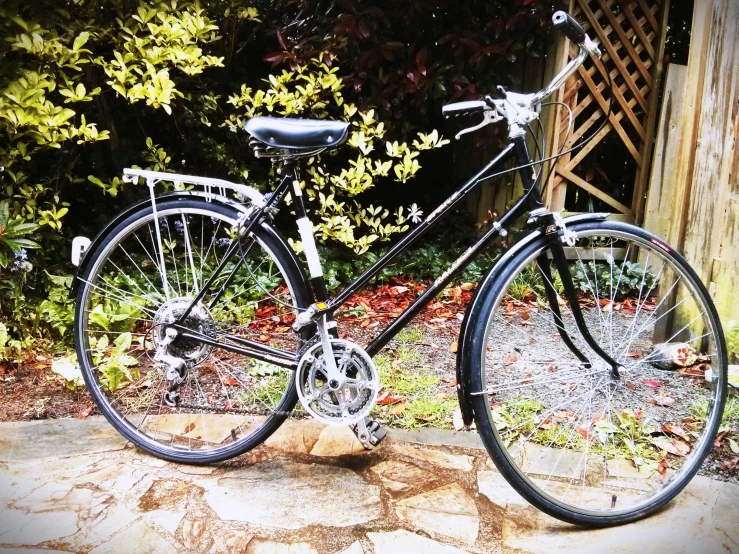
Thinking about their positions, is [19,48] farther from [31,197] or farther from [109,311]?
[109,311]

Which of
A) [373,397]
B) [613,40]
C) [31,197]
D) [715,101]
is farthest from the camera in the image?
[613,40]

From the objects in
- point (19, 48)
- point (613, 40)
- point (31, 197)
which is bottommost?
point (31, 197)

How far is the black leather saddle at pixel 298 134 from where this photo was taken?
1.90 m

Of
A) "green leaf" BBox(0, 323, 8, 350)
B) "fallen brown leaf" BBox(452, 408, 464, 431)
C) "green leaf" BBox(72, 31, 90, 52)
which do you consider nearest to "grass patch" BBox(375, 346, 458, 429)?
"fallen brown leaf" BBox(452, 408, 464, 431)

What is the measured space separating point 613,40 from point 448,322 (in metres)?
2.12

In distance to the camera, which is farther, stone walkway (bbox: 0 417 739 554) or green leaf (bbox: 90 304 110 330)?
green leaf (bbox: 90 304 110 330)

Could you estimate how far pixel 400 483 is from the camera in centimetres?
208

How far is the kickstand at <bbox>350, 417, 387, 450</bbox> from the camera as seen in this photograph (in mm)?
2148

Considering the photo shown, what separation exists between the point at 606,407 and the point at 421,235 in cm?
109

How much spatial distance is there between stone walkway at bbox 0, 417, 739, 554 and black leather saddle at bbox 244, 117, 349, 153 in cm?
116

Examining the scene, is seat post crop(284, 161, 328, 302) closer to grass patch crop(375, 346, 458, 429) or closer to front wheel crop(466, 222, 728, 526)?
front wheel crop(466, 222, 728, 526)

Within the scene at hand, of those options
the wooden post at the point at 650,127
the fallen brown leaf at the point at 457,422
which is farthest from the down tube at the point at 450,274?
the wooden post at the point at 650,127

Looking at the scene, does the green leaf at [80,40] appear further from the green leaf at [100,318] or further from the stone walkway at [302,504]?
the stone walkway at [302,504]

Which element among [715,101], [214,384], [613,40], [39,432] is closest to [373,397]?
[214,384]
